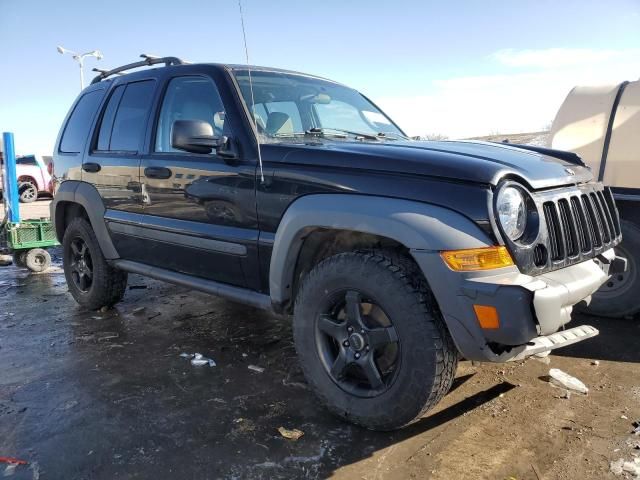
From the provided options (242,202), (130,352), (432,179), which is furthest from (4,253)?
(432,179)

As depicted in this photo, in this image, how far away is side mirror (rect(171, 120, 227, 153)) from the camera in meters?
3.04

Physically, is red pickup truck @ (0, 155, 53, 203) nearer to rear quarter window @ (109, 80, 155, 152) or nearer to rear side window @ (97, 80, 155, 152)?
rear side window @ (97, 80, 155, 152)

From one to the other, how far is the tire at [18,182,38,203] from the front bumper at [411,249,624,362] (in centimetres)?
1717

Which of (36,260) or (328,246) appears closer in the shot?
(328,246)

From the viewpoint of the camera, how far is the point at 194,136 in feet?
10.00

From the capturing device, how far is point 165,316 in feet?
15.8

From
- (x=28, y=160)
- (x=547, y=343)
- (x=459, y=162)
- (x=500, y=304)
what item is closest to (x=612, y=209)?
(x=547, y=343)

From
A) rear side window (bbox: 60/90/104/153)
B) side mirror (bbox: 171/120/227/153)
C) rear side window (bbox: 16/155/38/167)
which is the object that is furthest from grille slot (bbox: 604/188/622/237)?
rear side window (bbox: 16/155/38/167)

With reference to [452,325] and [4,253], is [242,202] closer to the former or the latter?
[452,325]

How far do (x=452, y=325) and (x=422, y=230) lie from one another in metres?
0.45

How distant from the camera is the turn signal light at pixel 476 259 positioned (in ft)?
7.41

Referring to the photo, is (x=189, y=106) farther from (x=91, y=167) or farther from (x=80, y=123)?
(x=80, y=123)

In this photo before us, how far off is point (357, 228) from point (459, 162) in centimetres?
58

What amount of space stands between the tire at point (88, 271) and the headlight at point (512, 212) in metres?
3.65
